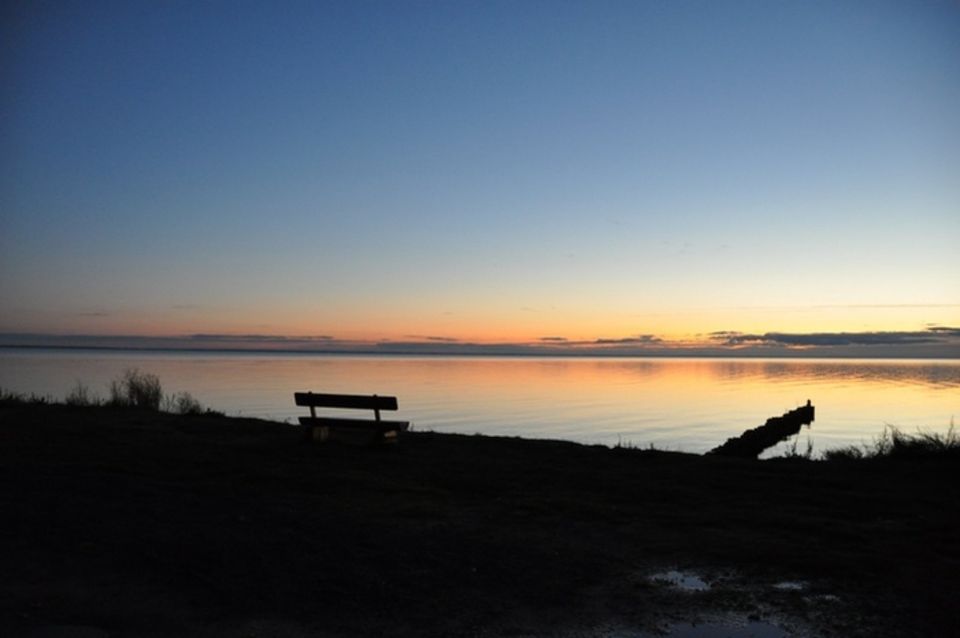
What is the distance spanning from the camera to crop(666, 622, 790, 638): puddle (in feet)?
18.3

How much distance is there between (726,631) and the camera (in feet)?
18.6

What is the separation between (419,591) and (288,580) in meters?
1.11

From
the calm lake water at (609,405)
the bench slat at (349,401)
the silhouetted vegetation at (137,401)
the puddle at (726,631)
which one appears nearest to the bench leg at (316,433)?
the bench slat at (349,401)

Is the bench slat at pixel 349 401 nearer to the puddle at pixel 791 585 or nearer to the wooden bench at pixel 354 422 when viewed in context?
the wooden bench at pixel 354 422

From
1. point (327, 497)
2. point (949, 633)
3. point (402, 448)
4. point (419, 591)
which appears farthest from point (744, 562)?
point (402, 448)

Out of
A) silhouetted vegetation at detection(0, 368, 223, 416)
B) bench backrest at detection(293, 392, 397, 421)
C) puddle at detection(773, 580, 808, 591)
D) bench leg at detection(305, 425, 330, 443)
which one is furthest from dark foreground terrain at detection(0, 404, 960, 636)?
silhouetted vegetation at detection(0, 368, 223, 416)

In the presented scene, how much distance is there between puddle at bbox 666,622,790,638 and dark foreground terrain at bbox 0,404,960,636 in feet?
0.55

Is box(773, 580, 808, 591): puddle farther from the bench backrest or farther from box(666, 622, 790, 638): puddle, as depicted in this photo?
the bench backrest

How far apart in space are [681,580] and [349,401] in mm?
9353

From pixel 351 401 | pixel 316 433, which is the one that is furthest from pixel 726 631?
pixel 316 433

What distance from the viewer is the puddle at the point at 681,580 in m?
6.66

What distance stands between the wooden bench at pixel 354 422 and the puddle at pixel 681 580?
7822mm

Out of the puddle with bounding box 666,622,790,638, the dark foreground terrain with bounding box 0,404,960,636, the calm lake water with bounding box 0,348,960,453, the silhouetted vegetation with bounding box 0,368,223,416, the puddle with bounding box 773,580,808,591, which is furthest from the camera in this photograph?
the calm lake water with bounding box 0,348,960,453

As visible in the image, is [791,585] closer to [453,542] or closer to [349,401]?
[453,542]
